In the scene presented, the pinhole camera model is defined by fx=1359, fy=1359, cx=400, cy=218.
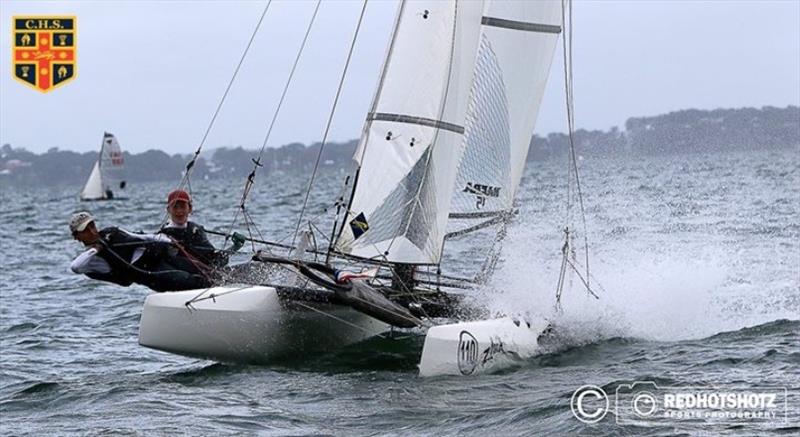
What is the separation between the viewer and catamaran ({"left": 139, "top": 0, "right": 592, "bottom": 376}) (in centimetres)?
838

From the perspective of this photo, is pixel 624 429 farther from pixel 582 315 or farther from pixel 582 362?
pixel 582 315

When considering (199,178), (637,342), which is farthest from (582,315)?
(199,178)

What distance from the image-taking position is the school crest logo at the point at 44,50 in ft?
47.8

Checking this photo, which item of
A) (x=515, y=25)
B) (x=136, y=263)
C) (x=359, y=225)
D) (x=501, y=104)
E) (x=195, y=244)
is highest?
(x=515, y=25)

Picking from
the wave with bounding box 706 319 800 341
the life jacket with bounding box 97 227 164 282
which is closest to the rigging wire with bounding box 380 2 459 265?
the life jacket with bounding box 97 227 164 282

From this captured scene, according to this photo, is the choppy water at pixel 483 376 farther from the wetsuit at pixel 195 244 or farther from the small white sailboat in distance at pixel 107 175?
the small white sailboat in distance at pixel 107 175

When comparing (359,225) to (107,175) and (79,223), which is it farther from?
(107,175)

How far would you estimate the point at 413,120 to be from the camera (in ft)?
30.8

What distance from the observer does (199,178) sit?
108938 mm

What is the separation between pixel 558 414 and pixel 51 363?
3985 mm

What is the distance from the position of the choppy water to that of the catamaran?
208mm

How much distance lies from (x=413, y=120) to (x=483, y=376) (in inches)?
84.7

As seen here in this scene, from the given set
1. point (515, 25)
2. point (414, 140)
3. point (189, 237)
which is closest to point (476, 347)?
point (414, 140)

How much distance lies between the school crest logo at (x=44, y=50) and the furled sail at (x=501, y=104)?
6.06 metres
